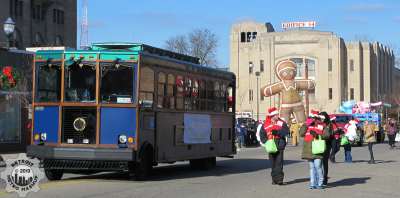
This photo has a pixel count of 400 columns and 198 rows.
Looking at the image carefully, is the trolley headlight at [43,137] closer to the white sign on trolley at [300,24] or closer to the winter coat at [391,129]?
the winter coat at [391,129]

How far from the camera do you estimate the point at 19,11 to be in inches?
2434

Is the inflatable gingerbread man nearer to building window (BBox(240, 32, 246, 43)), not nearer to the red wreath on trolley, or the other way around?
the red wreath on trolley

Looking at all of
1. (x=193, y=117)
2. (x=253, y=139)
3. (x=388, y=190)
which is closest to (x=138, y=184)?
(x=193, y=117)

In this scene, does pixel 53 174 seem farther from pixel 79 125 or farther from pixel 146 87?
pixel 146 87

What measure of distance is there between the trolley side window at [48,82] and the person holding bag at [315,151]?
5.77m

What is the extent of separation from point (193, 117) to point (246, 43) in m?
95.6

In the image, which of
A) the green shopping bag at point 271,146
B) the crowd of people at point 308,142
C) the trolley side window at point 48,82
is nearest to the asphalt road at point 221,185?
the crowd of people at point 308,142

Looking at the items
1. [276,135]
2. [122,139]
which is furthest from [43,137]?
[276,135]

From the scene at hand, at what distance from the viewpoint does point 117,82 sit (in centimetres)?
1605

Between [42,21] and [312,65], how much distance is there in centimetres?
5514

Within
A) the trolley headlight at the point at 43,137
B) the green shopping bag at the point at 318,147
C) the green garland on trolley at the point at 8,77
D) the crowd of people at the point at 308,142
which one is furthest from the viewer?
the green garland on trolley at the point at 8,77

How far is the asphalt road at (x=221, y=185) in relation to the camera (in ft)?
46.1

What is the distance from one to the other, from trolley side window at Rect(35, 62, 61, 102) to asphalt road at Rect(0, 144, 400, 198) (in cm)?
199

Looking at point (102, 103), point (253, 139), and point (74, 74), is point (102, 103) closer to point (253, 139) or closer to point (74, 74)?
point (74, 74)
